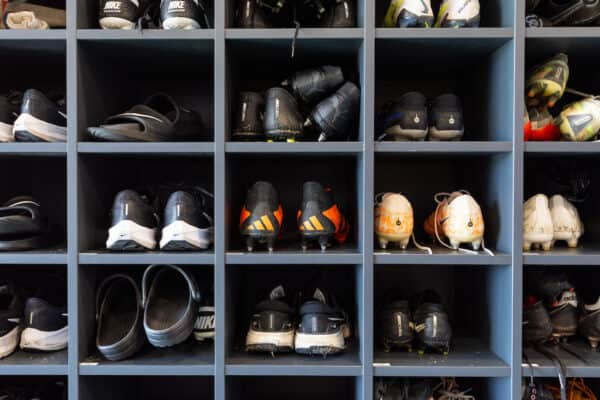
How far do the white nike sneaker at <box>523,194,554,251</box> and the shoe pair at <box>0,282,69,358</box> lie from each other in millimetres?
1477

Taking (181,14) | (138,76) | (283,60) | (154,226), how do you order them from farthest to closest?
(138,76), (283,60), (154,226), (181,14)

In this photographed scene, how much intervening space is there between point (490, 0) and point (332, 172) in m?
0.78

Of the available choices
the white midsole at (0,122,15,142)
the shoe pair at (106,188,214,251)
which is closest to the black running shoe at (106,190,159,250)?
the shoe pair at (106,188,214,251)

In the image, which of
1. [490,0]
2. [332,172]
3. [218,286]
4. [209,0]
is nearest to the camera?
[218,286]

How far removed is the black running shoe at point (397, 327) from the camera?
124 cm

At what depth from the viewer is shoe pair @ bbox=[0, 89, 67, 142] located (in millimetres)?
1193

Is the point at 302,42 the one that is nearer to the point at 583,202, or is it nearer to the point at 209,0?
the point at 209,0

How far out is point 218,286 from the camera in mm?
1167

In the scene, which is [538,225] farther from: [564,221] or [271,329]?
[271,329]

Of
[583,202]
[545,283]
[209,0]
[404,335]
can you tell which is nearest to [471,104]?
[583,202]

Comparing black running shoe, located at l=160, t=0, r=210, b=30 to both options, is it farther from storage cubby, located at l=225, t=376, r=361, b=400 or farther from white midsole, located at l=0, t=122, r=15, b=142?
storage cubby, located at l=225, t=376, r=361, b=400

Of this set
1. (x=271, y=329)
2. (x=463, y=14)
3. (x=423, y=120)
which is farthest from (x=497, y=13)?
(x=271, y=329)

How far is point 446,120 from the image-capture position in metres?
1.27

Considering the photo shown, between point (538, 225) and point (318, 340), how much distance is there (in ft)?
2.49
